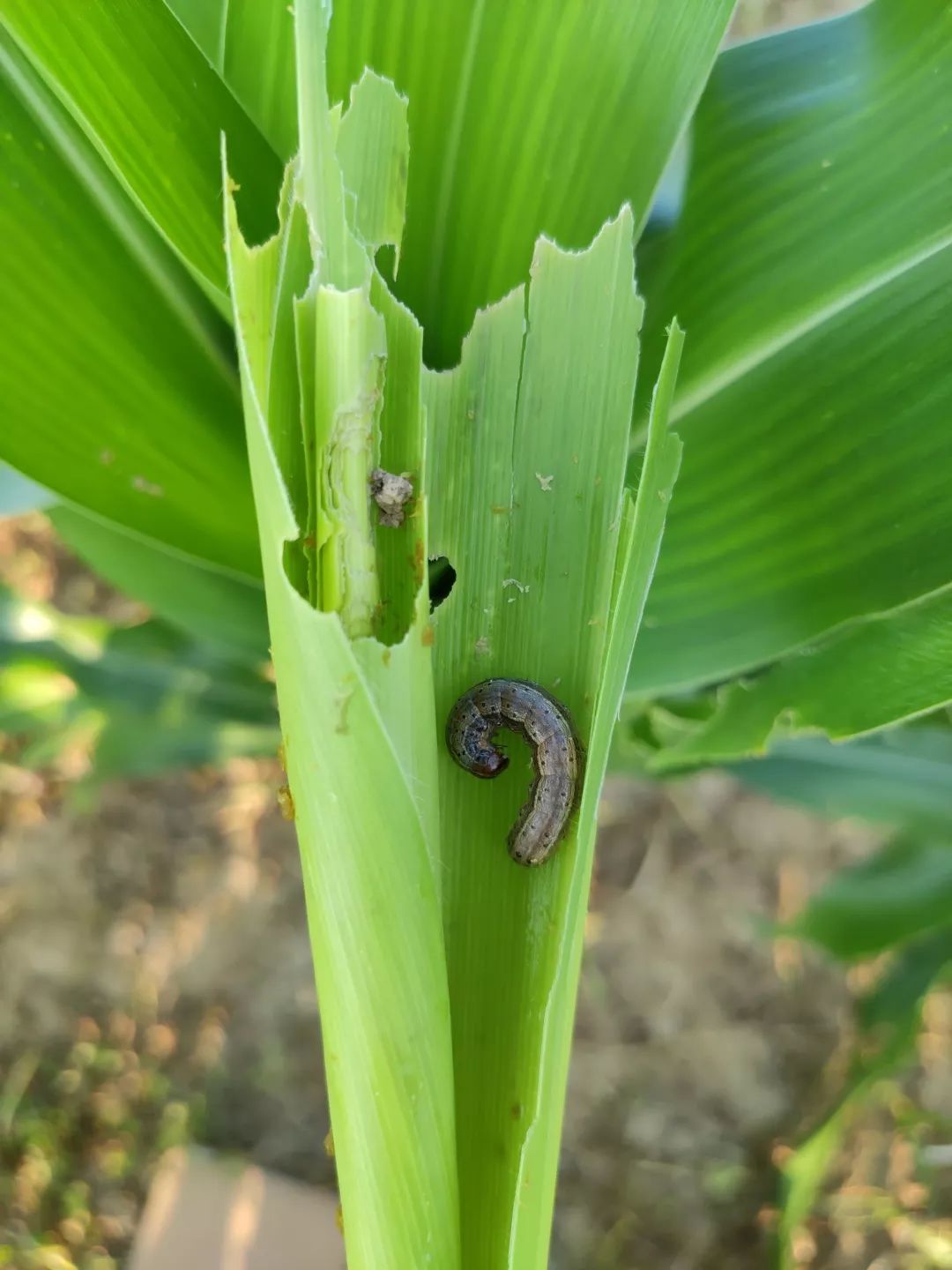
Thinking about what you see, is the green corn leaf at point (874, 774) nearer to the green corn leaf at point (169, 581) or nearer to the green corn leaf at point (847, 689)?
the green corn leaf at point (847, 689)

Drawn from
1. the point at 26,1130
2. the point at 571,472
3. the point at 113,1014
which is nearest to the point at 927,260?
the point at 571,472

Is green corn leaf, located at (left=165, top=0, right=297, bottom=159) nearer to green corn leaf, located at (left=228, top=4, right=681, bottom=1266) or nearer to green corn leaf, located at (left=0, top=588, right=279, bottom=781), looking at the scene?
green corn leaf, located at (left=228, top=4, right=681, bottom=1266)

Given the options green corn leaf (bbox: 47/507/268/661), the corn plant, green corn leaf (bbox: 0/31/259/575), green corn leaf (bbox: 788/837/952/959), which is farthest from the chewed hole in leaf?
green corn leaf (bbox: 788/837/952/959)

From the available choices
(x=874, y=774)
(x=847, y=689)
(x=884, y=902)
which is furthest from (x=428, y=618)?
(x=884, y=902)

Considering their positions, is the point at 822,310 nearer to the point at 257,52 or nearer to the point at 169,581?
the point at 257,52

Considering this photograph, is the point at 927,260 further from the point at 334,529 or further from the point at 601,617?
the point at 334,529

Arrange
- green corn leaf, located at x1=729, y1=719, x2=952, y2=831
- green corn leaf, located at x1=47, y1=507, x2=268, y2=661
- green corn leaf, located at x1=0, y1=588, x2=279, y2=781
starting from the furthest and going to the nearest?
green corn leaf, located at x1=0, y1=588, x2=279, y2=781
green corn leaf, located at x1=729, y1=719, x2=952, y2=831
green corn leaf, located at x1=47, y1=507, x2=268, y2=661

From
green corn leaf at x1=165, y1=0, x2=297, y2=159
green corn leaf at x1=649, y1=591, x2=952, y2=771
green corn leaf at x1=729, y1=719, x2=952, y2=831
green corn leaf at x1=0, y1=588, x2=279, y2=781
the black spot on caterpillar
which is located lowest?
the black spot on caterpillar
